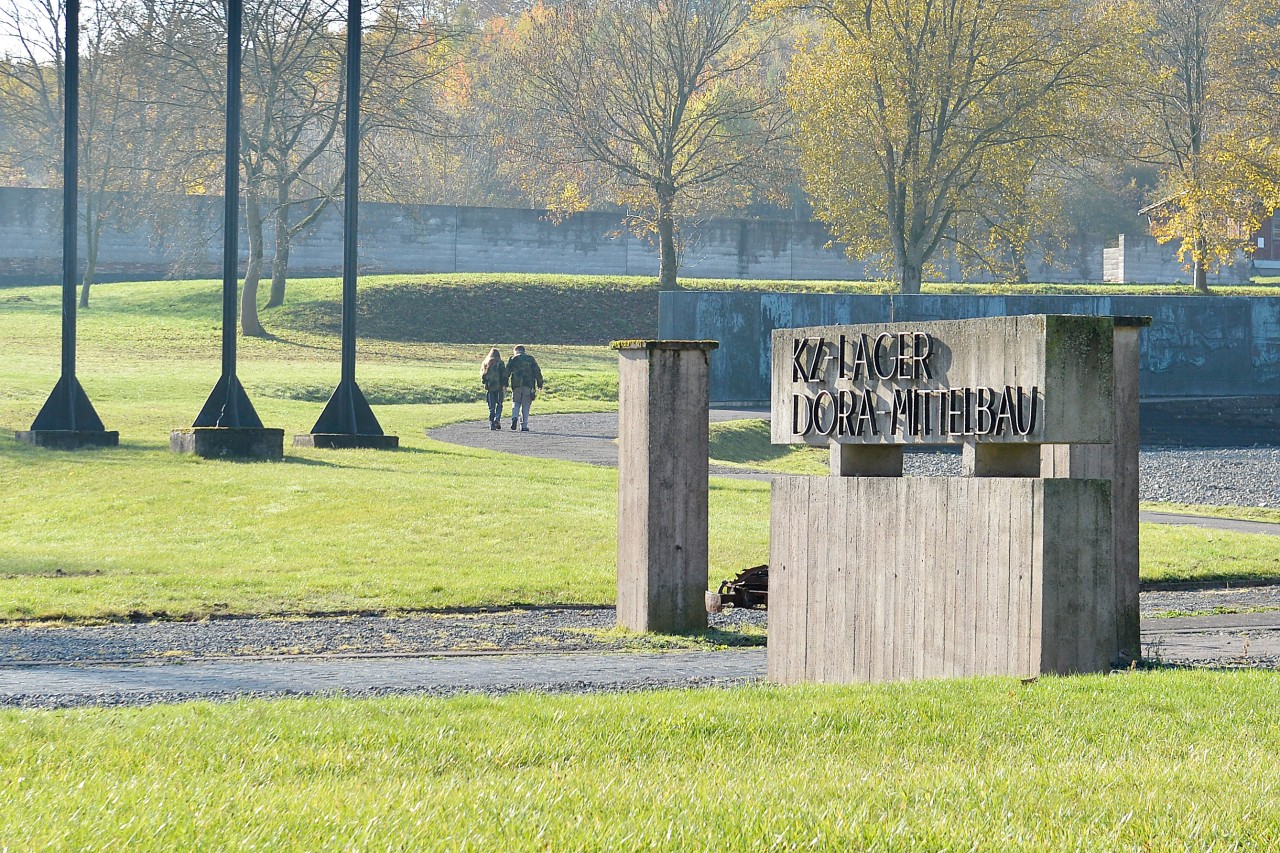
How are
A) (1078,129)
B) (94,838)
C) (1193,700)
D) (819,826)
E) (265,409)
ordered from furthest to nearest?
(1078,129) → (265,409) → (1193,700) → (819,826) → (94,838)

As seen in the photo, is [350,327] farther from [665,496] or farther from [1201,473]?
[1201,473]

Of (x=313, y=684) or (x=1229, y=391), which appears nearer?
(x=313, y=684)

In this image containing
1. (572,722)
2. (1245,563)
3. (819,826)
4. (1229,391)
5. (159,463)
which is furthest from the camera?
(1229,391)

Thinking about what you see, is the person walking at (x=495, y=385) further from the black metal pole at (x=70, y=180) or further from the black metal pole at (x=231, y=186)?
the black metal pole at (x=70, y=180)

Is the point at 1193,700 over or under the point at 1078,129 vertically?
under

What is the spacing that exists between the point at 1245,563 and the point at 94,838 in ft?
44.8

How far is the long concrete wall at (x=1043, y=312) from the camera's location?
3872cm

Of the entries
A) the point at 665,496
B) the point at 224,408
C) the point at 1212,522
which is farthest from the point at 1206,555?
the point at 224,408

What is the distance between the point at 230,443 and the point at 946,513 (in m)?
14.9

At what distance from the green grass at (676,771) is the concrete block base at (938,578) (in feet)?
1.60

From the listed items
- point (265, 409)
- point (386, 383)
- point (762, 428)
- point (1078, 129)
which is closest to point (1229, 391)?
point (1078, 129)

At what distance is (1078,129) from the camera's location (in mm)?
47406

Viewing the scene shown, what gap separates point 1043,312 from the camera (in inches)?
1487

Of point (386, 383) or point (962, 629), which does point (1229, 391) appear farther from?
point (962, 629)
